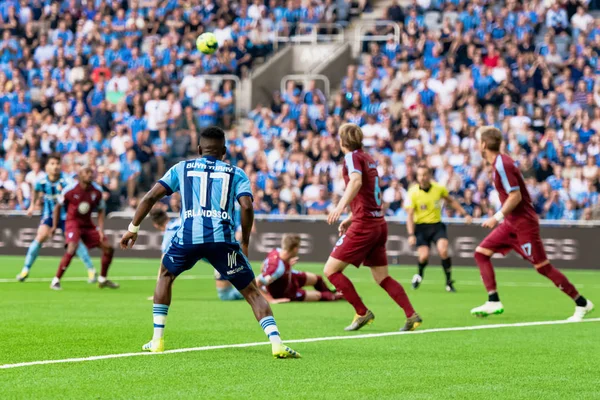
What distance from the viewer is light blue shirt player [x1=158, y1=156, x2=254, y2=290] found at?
980cm

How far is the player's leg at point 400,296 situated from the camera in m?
12.4

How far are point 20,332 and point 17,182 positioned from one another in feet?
66.8

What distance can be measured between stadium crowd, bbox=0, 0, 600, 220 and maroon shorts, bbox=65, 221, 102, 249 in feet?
29.1

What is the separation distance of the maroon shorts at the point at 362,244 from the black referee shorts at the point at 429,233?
308 inches

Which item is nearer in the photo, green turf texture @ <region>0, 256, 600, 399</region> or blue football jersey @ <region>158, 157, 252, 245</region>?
green turf texture @ <region>0, 256, 600, 399</region>

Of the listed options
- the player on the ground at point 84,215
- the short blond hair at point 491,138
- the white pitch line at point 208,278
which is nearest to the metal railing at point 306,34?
the white pitch line at point 208,278

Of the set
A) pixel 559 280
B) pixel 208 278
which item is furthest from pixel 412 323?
pixel 208 278

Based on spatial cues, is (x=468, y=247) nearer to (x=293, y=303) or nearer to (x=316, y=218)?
(x=316, y=218)

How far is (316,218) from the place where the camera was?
27.2 m

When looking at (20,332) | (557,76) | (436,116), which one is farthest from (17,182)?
(20,332)

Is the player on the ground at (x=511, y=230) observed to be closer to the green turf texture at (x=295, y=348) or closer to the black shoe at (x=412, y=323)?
the green turf texture at (x=295, y=348)

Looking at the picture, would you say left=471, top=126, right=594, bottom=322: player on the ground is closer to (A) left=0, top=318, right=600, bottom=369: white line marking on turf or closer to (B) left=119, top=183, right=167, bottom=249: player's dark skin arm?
(A) left=0, top=318, right=600, bottom=369: white line marking on turf

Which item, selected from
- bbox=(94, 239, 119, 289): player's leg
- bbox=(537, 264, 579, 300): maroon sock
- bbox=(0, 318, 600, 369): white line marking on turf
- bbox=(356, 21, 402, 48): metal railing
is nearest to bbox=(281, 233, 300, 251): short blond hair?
bbox=(537, 264, 579, 300): maroon sock

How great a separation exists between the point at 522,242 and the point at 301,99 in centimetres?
1793
